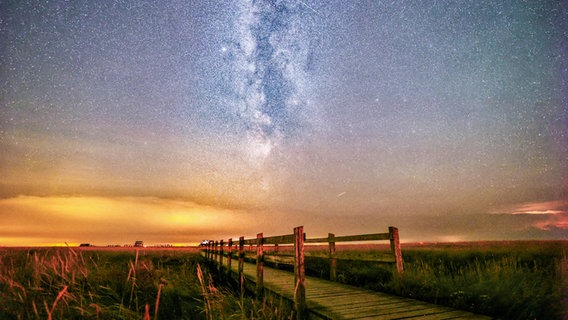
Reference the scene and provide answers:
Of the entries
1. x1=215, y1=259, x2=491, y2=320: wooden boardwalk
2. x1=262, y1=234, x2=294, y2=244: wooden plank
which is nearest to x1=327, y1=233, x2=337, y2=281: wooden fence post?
x1=215, y1=259, x2=491, y2=320: wooden boardwalk

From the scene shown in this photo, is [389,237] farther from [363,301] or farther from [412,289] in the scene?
[363,301]

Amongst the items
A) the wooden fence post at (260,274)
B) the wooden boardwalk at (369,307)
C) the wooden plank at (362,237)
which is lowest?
the wooden boardwalk at (369,307)

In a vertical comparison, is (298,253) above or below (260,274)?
above

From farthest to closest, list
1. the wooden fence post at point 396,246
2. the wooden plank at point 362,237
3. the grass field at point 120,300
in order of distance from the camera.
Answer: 1. the wooden plank at point 362,237
2. the wooden fence post at point 396,246
3. the grass field at point 120,300

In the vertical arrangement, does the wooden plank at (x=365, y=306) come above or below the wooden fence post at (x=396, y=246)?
below

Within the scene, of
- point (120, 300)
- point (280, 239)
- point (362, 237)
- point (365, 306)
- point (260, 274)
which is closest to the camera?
point (365, 306)

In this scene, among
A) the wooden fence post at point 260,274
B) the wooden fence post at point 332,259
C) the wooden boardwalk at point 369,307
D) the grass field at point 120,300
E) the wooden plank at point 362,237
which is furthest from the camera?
the wooden fence post at point 332,259

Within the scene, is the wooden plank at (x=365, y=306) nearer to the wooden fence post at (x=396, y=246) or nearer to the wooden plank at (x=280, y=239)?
the wooden plank at (x=280, y=239)

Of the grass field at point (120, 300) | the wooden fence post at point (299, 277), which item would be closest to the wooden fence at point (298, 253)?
the wooden fence post at point (299, 277)

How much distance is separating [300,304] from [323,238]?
18.1ft

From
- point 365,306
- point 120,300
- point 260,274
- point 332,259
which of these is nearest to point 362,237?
point 332,259

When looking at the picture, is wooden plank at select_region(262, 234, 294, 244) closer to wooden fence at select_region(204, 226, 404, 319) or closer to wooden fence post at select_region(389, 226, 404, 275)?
wooden fence at select_region(204, 226, 404, 319)

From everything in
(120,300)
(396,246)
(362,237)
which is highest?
(362,237)

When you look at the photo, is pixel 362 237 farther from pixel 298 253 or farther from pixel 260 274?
pixel 298 253
